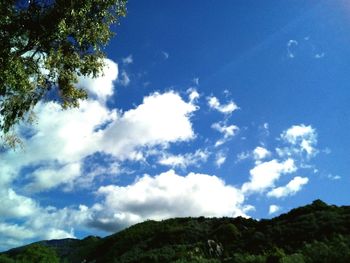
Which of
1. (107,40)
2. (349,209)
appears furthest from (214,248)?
(107,40)

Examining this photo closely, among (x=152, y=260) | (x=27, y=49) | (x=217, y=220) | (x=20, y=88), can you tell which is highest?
(x=217, y=220)

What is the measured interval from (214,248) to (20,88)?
91.5ft

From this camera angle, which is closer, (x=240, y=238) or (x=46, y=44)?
(x=46, y=44)

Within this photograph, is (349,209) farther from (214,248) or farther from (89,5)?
(89,5)

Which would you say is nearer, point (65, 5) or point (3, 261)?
point (65, 5)

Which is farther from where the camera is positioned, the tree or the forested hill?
the forested hill

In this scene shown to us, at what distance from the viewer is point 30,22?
90.9 feet

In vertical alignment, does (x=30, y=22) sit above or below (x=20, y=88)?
above

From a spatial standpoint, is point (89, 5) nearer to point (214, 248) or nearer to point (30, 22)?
point (30, 22)

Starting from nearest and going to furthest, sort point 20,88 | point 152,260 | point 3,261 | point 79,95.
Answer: point 20,88 → point 3,261 → point 79,95 → point 152,260

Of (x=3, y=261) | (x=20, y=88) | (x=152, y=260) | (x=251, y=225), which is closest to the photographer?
(x=20, y=88)

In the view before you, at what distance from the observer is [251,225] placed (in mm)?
63438

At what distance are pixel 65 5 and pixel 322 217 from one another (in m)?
34.4

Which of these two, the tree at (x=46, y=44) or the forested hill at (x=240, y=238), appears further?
the forested hill at (x=240, y=238)
